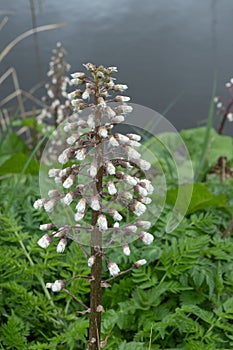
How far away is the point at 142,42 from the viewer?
955cm

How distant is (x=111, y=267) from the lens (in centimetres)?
203

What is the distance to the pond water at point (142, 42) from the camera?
8.66 m

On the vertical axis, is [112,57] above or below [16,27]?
below

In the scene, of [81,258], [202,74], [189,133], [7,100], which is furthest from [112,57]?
[81,258]

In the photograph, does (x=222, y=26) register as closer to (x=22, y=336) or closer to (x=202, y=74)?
(x=202, y=74)

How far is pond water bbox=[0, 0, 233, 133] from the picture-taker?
866 cm

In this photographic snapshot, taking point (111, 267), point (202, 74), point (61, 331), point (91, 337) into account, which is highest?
point (111, 267)

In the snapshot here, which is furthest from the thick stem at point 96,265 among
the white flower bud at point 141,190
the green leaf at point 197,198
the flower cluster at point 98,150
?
the green leaf at point 197,198

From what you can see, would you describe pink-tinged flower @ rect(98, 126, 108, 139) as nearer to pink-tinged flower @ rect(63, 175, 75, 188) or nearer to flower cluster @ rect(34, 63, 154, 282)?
flower cluster @ rect(34, 63, 154, 282)

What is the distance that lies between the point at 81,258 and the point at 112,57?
656 cm

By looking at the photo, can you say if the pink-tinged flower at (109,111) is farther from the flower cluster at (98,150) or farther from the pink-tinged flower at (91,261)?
the pink-tinged flower at (91,261)

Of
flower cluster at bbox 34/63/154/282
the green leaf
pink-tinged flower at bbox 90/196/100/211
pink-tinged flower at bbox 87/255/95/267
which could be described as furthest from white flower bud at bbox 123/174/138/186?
the green leaf

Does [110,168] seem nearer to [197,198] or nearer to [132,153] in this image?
[132,153]

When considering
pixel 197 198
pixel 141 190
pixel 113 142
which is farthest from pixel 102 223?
pixel 197 198
